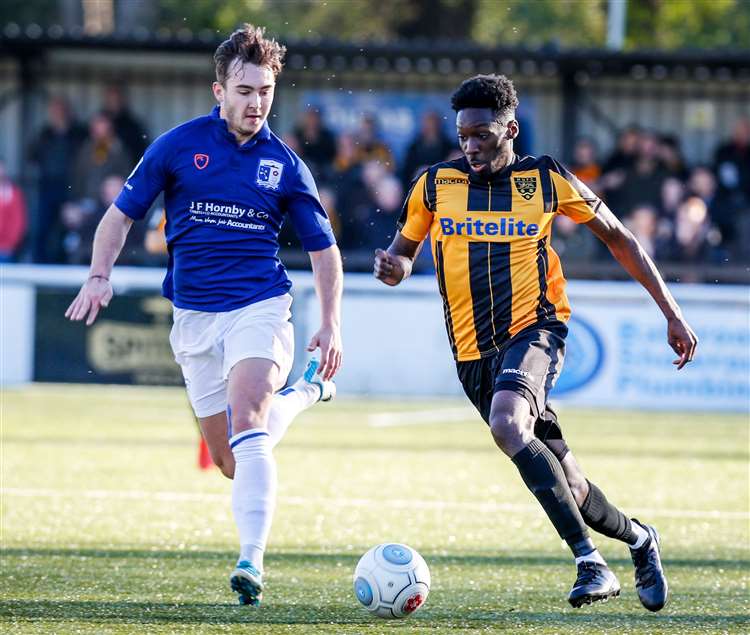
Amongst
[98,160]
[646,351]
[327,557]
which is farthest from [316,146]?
[327,557]

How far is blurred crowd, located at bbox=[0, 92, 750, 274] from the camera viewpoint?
1672 cm

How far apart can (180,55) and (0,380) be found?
6584 mm

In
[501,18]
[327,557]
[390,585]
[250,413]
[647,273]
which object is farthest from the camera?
[501,18]

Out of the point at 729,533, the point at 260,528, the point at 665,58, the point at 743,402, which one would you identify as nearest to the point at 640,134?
the point at 665,58

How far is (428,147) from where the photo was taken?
16.8m

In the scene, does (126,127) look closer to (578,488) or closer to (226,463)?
(226,463)

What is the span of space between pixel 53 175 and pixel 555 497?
13.3 m

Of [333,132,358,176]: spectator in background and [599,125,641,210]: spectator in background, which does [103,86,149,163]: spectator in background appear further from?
[599,125,641,210]: spectator in background

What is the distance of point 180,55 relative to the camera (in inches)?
768

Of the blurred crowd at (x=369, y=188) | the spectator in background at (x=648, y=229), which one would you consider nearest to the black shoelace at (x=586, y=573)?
the blurred crowd at (x=369, y=188)

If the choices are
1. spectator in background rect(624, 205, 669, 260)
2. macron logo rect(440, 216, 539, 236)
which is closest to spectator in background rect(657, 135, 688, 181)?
spectator in background rect(624, 205, 669, 260)

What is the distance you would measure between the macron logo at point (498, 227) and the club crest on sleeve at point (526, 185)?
11 cm

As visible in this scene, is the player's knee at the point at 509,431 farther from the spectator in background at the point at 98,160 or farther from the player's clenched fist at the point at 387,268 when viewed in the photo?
the spectator in background at the point at 98,160

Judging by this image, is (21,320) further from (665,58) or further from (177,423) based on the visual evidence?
(665,58)
